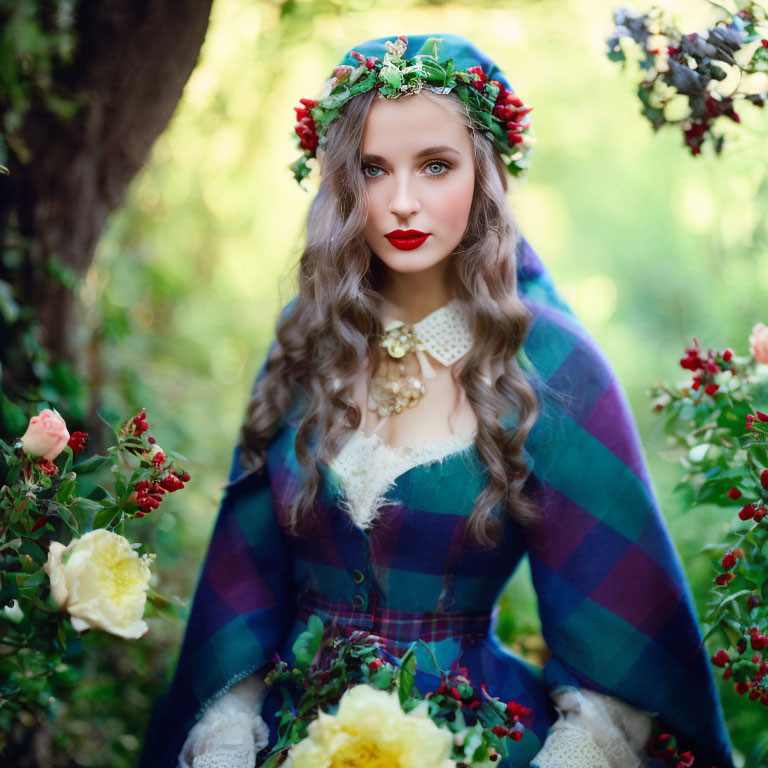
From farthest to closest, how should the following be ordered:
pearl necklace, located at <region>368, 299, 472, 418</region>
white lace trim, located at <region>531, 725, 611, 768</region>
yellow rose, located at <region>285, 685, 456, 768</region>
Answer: pearl necklace, located at <region>368, 299, 472, 418</region> < white lace trim, located at <region>531, 725, 611, 768</region> < yellow rose, located at <region>285, 685, 456, 768</region>

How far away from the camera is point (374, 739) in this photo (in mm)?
1042

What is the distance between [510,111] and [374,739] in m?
1.10

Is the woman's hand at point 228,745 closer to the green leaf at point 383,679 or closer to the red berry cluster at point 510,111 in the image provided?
the green leaf at point 383,679

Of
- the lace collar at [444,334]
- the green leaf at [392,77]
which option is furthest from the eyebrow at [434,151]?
the lace collar at [444,334]

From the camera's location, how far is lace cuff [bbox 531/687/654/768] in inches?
50.6

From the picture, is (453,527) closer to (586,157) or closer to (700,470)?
(700,470)

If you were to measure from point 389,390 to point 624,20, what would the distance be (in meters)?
0.83

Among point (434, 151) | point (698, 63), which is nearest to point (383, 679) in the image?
point (434, 151)

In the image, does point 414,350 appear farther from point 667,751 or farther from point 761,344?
point 667,751


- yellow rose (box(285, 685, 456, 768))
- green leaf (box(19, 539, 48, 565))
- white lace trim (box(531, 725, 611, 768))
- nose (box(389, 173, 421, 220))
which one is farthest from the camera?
nose (box(389, 173, 421, 220))

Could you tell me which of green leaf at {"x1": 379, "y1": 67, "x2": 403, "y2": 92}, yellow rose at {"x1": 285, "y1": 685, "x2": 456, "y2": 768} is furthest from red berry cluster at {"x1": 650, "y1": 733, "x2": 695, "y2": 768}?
green leaf at {"x1": 379, "y1": 67, "x2": 403, "y2": 92}

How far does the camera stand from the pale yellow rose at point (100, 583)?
1.06 meters

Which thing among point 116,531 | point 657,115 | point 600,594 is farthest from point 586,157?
point 116,531

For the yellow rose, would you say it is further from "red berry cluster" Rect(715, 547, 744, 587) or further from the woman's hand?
"red berry cluster" Rect(715, 547, 744, 587)
